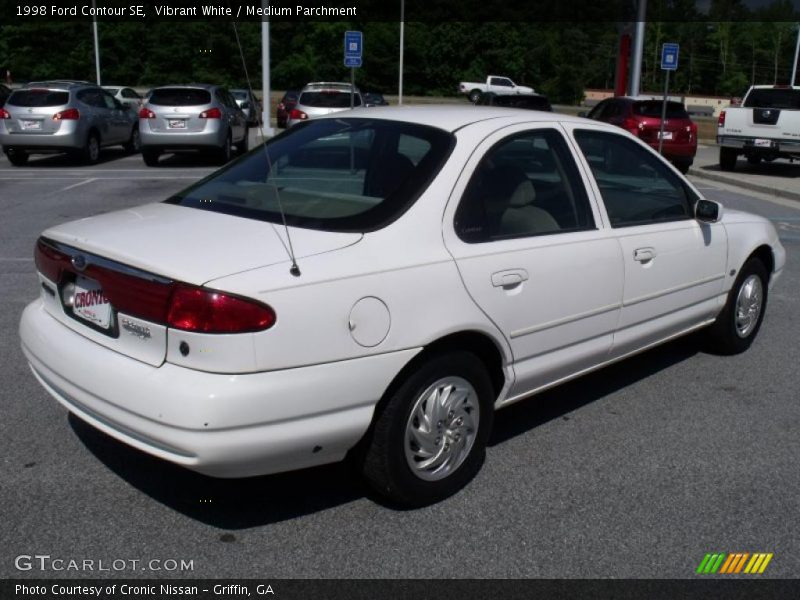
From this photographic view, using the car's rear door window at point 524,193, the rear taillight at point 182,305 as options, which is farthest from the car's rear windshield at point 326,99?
the rear taillight at point 182,305

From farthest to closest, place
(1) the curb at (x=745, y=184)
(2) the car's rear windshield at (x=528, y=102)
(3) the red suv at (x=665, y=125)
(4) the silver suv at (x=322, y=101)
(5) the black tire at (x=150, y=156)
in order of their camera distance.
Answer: (4) the silver suv at (x=322, y=101), (2) the car's rear windshield at (x=528, y=102), (3) the red suv at (x=665, y=125), (5) the black tire at (x=150, y=156), (1) the curb at (x=745, y=184)

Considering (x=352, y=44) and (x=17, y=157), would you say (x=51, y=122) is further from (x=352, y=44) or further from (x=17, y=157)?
(x=352, y=44)

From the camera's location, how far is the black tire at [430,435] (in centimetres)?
346

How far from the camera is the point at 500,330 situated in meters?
3.78

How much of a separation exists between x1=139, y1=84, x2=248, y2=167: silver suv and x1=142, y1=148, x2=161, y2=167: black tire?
0.8 inches

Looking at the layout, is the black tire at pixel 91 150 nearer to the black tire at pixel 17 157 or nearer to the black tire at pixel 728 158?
the black tire at pixel 17 157

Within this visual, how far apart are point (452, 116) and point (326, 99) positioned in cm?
1781

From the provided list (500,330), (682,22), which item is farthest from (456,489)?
(682,22)

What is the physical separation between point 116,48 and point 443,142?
60.4 meters

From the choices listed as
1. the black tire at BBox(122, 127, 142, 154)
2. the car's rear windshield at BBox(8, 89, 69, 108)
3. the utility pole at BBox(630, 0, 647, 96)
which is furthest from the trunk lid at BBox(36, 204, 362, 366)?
the utility pole at BBox(630, 0, 647, 96)

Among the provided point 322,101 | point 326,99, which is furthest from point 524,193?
Result: point 326,99

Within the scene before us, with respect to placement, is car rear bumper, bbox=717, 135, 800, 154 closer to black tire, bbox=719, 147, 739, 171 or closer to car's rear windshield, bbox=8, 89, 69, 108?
black tire, bbox=719, 147, 739, 171

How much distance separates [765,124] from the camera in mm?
18328

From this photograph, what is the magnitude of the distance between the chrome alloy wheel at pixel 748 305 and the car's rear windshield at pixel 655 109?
46.0 ft
